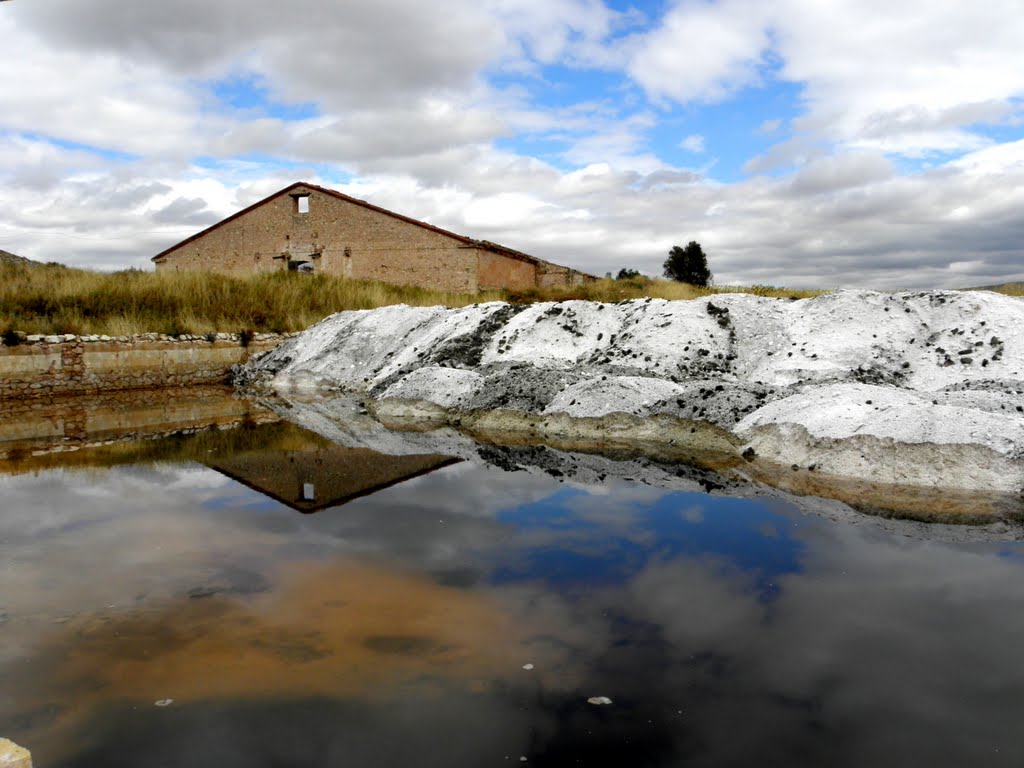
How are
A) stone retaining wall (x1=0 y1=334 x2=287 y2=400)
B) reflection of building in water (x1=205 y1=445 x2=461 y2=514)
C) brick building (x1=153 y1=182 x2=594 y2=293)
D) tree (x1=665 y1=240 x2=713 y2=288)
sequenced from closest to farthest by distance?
reflection of building in water (x1=205 y1=445 x2=461 y2=514)
stone retaining wall (x1=0 y1=334 x2=287 y2=400)
brick building (x1=153 y1=182 x2=594 y2=293)
tree (x1=665 y1=240 x2=713 y2=288)

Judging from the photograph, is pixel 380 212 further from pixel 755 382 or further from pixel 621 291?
pixel 755 382

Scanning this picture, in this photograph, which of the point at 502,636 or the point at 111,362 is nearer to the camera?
the point at 502,636

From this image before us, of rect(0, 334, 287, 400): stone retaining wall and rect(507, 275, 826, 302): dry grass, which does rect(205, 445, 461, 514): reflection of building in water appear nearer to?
rect(0, 334, 287, 400): stone retaining wall

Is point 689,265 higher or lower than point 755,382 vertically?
higher

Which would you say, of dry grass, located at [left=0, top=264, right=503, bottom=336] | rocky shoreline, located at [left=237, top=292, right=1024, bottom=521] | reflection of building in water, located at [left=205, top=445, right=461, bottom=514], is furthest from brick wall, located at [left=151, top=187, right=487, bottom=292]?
reflection of building in water, located at [left=205, top=445, right=461, bottom=514]

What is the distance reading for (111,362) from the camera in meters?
11.6

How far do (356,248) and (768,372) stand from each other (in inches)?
729

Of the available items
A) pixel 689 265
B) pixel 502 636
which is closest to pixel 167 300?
pixel 502 636

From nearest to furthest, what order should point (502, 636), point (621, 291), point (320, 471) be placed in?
1. point (502, 636)
2. point (320, 471)
3. point (621, 291)

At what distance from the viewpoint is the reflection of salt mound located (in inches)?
214

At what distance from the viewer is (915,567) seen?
12.0ft

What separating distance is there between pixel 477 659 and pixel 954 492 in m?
3.96

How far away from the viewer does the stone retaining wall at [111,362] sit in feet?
35.1

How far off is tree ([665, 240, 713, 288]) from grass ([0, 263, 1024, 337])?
16525 mm
